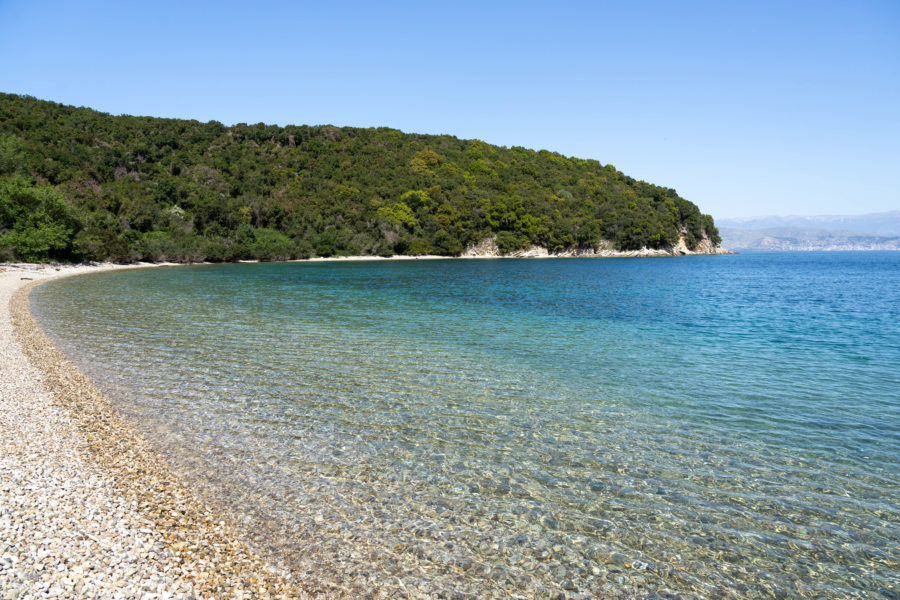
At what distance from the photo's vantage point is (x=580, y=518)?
6160mm

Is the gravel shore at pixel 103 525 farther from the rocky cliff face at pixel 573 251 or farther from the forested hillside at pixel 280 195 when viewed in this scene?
the rocky cliff face at pixel 573 251

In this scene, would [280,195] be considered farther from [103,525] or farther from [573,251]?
[103,525]

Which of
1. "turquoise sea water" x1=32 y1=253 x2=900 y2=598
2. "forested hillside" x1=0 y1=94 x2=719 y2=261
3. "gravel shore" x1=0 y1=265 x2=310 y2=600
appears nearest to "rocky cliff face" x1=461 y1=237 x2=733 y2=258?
"forested hillside" x1=0 y1=94 x2=719 y2=261

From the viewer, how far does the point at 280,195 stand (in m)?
96.0

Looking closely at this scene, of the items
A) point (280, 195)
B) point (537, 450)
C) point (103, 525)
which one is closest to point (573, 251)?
point (280, 195)

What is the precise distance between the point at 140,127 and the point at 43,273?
74.4 metres

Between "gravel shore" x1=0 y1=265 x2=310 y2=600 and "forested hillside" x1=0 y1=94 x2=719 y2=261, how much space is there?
171ft

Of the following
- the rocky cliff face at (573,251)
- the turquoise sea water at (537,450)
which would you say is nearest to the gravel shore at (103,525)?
the turquoise sea water at (537,450)

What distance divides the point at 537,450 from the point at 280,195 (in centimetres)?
9716

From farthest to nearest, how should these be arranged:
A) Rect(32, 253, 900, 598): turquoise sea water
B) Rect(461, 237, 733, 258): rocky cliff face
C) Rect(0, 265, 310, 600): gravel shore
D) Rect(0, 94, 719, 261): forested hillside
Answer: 1. Rect(461, 237, 733, 258): rocky cliff face
2. Rect(0, 94, 719, 261): forested hillside
3. Rect(32, 253, 900, 598): turquoise sea water
4. Rect(0, 265, 310, 600): gravel shore

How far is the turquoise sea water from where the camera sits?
17.5ft

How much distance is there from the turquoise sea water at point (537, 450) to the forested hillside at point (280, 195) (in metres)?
50.2

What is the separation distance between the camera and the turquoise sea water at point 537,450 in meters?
5.33

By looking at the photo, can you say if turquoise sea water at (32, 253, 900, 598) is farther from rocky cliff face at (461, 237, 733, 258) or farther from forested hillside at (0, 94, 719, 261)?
rocky cliff face at (461, 237, 733, 258)
